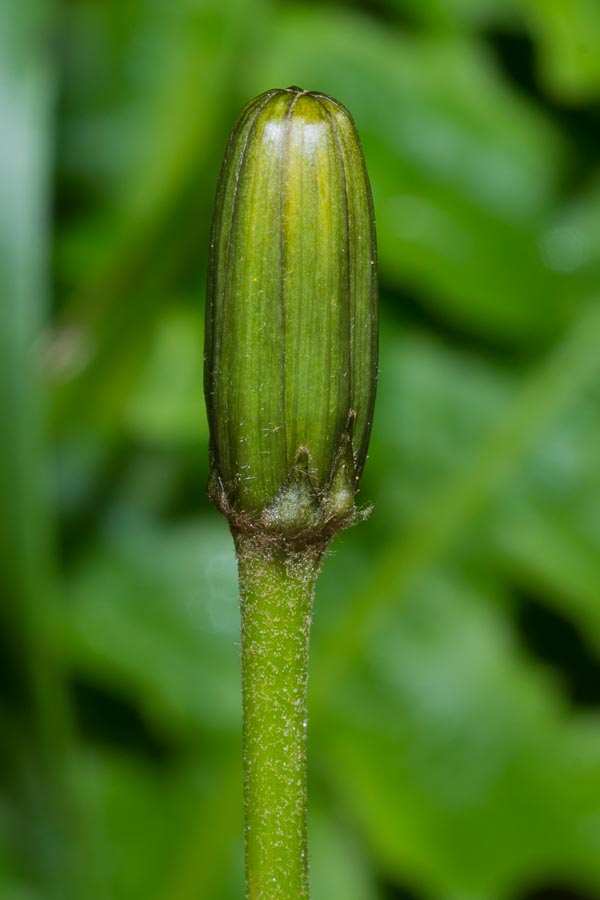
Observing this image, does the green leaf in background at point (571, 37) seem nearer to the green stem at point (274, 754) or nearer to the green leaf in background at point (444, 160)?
the green leaf in background at point (444, 160)

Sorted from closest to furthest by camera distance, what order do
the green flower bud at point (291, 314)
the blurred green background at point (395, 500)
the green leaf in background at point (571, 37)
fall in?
the green flower bud at point (291, 314), the green leaf in background at point (571, 37), the blurred green background at point (395, 500)

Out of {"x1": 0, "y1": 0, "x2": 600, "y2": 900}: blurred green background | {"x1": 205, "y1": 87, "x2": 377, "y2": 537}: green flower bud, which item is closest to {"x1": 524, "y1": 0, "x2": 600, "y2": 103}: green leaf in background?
{"x1": 0, "y1": 0, "x2": 600, "y2": 900}: blurred green background

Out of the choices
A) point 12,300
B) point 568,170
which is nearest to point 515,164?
point 568,170

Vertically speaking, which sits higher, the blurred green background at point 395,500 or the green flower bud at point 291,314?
the green flower bud at point 291,314

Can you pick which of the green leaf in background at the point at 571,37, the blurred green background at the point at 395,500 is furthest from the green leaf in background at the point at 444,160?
the green leaf in background at the point at 571,37

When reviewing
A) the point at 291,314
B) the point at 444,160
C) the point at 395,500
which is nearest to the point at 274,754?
the point at 291,314
